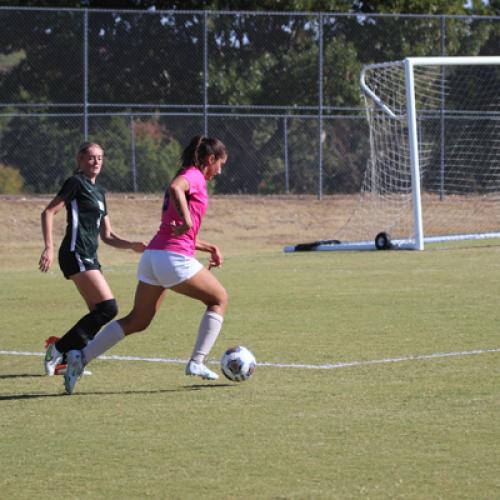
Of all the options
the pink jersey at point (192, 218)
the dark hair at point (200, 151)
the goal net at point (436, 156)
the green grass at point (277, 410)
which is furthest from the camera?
the goal net at point (436, 156)

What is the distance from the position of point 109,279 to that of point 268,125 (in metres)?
11.3

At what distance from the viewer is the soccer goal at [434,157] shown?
26.1 meters

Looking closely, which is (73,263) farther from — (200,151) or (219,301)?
(200,151)

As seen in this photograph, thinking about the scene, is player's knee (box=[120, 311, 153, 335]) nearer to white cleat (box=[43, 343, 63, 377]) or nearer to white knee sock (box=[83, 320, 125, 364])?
white knee sock (box=[83, 320, 125, 364])

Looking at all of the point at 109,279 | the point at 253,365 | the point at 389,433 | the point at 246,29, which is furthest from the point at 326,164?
the point at 389,433

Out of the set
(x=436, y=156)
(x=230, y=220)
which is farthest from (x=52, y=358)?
(x=436, y=156)

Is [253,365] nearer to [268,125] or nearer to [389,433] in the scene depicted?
[389,433]

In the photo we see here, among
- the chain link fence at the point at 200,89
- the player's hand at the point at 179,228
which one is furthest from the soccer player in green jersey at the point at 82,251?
the chain link fence at the point at 200,89

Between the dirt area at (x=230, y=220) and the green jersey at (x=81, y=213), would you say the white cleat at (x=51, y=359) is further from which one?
the dirt area at (x=230, y=220)

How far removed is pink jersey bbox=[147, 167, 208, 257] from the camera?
29.9 ft

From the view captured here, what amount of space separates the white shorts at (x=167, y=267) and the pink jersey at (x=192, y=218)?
0.05 meters

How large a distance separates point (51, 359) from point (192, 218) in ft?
5.96

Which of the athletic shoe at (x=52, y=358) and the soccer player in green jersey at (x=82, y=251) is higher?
the soccer player in green jersey at (x=82, y=251)

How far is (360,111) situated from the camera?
99.2 feet
